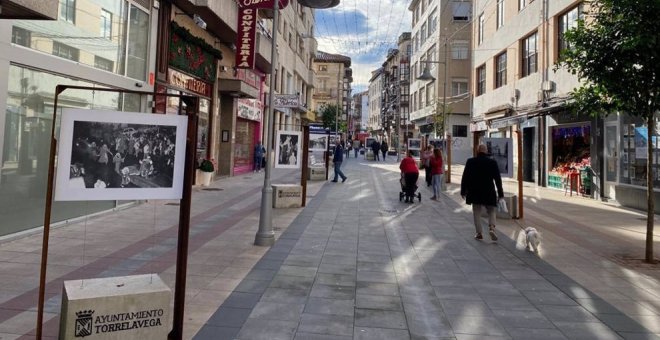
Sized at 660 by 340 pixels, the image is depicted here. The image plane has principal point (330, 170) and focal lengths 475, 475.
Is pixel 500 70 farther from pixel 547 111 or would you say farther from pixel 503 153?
pixel 503 153

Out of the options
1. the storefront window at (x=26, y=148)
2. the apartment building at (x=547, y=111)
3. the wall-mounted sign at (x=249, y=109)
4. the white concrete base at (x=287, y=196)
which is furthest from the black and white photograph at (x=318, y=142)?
the storefront window at (x=26, y=148)

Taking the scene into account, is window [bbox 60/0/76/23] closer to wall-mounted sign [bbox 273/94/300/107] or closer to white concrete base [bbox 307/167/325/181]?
wall-mounted sign [bbox 273/94/300/107]

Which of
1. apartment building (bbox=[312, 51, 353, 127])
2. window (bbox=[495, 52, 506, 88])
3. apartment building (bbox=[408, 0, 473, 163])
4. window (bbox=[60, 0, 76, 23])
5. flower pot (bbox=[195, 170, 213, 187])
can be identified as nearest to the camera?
window (bbox=[60, 0, 76, 23])

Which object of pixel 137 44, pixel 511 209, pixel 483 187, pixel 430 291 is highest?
pixel 137 44

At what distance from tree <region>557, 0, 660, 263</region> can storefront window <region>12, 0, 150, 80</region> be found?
29.1 feet

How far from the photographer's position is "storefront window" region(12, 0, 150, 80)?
8.13 meters

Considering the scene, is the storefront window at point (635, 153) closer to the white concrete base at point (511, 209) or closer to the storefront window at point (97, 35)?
the white concrete base at point (511, 209)

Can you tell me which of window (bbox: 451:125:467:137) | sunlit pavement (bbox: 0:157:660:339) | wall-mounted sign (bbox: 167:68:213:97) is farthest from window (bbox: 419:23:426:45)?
sunlit pavement (bbox: 0:157:660:339)

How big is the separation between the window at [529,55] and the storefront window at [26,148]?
1983 centimetres

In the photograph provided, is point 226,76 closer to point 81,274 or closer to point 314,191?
point 314,191

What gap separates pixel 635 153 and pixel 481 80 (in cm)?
1704

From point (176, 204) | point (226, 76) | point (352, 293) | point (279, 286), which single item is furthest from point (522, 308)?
point (226, 76)

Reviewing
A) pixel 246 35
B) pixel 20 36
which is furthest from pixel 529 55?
pixel 20 36

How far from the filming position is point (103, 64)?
34.0 feet
